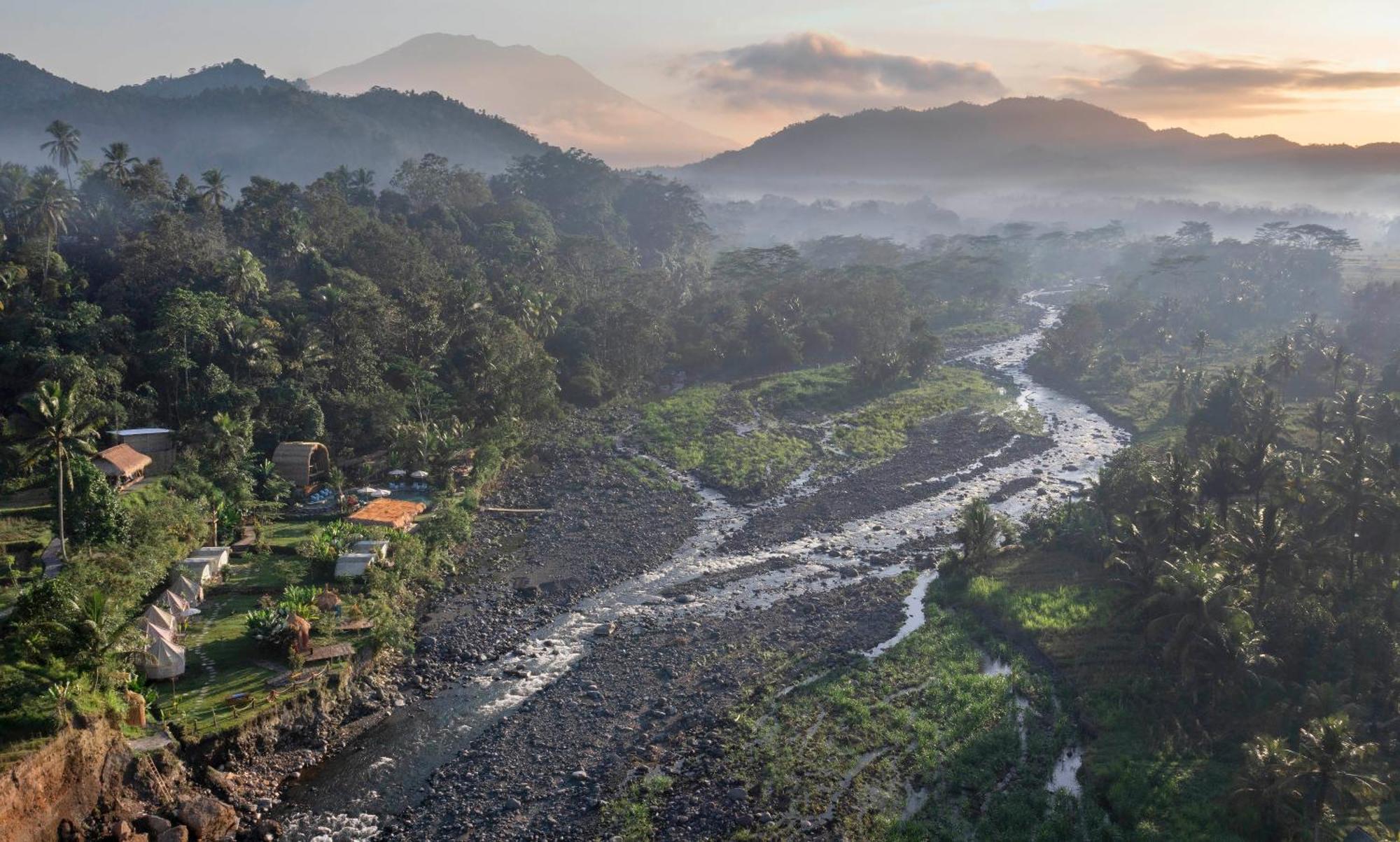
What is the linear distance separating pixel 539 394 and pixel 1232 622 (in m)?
43.6

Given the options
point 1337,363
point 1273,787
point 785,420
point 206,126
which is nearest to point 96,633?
point 1273,787

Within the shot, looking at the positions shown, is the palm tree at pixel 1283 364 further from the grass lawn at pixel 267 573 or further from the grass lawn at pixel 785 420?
the grass lawn at pixel 267 573

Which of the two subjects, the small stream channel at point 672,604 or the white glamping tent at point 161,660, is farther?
the white glamping tent at point 161,660

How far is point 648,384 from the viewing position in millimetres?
74188

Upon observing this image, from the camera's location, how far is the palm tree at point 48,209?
52.3 metres

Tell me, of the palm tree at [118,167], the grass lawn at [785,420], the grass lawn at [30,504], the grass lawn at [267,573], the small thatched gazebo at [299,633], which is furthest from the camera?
the palm tree at [118,167]

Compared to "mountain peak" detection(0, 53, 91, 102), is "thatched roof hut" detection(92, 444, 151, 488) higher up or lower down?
lower down

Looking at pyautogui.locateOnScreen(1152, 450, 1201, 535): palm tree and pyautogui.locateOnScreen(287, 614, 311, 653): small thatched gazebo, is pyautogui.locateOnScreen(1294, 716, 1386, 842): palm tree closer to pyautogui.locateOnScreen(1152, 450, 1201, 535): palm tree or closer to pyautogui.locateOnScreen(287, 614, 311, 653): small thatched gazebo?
pyautogui.locateOnScreen(1152, 450, 1201, 535): palm tree

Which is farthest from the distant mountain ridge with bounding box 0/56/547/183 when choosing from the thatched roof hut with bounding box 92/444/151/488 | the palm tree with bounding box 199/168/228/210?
the thatched roof hut with bounding box 92/444/151/488

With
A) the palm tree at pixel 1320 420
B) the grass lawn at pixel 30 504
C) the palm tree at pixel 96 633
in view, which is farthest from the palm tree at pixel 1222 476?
the grass lawn at pixel 30 504

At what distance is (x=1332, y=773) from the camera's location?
2105cm

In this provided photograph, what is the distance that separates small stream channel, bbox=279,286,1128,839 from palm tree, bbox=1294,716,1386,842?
6.09 meters

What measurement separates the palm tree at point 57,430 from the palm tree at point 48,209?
1536 centimetres

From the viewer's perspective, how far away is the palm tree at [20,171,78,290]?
5228 centimetres
